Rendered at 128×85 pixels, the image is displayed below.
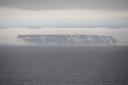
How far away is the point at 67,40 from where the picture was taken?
2727 mm

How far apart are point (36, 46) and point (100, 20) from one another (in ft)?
2.70

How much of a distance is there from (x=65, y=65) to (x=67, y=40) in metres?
0.30

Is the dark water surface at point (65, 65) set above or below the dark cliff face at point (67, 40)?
below

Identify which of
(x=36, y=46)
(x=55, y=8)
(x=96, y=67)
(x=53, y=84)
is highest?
(x=55, y=8)

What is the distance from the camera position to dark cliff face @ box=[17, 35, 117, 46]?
2.71m

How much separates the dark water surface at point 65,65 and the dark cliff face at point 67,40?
2.4 inches

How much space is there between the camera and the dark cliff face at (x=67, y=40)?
107 inches

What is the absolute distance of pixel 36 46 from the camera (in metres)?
2.71

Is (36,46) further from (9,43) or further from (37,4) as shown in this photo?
(37,4)

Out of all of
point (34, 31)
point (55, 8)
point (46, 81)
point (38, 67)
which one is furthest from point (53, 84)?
point (55, 8)

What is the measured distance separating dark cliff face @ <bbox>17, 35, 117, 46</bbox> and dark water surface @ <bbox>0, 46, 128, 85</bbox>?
0.20ft

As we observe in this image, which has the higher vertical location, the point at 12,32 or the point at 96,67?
the point at 12,32

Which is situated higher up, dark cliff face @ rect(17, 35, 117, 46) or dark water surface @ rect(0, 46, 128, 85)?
dark cliff face @ rect(17, 35, 117, 46)

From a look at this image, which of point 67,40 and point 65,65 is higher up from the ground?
point 67,40
